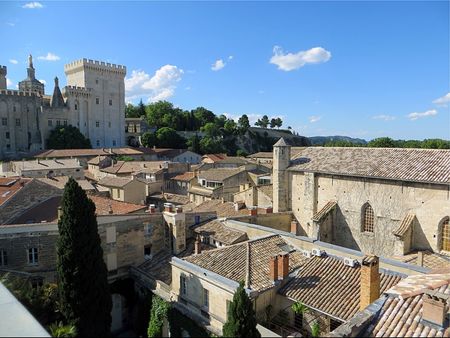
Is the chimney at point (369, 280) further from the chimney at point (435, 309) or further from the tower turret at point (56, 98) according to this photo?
the tower turret at point (56, 98)

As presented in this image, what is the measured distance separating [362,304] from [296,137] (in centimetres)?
13421

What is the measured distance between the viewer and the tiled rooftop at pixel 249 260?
54.8 ft

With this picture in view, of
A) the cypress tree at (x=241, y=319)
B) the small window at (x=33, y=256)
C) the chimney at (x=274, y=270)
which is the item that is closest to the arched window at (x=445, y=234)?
the chimney at (x=274, y=270)

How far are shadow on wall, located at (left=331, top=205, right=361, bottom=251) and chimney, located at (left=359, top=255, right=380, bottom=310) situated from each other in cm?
1260

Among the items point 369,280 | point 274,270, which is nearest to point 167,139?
point 274,270

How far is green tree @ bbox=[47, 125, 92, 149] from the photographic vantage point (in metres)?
80.8

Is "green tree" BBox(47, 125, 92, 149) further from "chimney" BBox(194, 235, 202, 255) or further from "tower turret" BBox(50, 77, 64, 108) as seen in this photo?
"chimney" BBox(194, 235, 202, 255)

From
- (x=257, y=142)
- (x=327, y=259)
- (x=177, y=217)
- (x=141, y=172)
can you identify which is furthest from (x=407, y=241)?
(x=257, y=142)

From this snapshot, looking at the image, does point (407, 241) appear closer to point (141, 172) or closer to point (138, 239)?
point (138, 239)

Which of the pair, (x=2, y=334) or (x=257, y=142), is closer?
(x=2, y=334)

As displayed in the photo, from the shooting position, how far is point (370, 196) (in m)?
24.4

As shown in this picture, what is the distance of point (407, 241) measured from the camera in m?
21.7

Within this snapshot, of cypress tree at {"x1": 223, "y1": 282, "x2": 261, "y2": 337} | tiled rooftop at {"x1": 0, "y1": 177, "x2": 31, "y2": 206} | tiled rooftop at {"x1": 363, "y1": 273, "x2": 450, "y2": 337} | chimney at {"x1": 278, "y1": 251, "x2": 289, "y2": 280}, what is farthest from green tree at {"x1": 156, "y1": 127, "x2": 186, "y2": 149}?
tiled rooftop at {"x1": 363, "y1": 273, "x2": 450, "y2": 337}

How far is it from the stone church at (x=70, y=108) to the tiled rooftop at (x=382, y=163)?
72693mm
